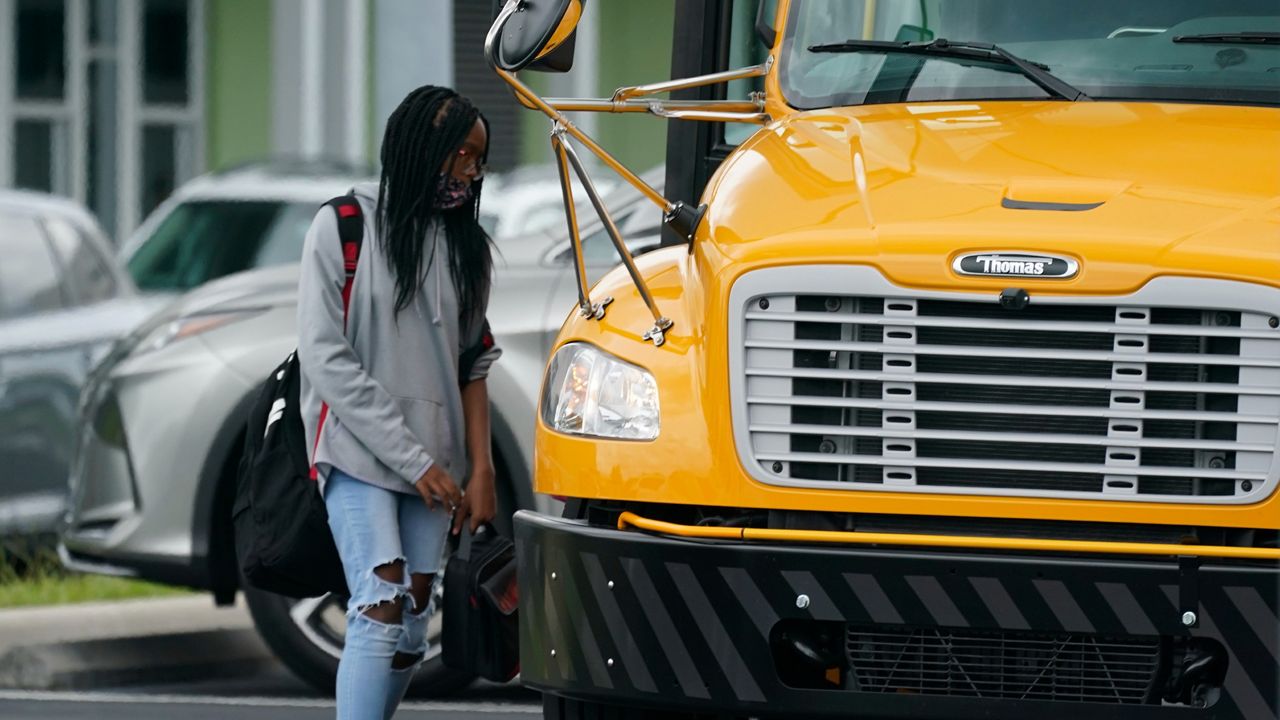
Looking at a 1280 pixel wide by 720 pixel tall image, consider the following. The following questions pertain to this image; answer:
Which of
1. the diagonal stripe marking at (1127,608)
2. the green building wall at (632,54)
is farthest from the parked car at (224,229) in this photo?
the diagonal stripe marking at (1127,608)

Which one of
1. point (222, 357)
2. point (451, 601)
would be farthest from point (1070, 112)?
point (222, 357)

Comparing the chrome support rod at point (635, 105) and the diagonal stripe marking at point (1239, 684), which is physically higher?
the chrome support rod at point (635, 105)

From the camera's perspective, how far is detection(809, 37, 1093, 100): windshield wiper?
5.25 m

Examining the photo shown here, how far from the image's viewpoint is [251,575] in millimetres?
5469

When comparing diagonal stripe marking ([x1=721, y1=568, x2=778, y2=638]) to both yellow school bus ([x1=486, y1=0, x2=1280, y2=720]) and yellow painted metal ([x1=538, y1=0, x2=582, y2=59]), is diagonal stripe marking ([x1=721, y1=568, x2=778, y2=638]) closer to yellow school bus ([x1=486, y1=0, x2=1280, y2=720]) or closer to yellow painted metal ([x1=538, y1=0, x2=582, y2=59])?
yellow school bus ([x1=486, y1=0, x2=1280, y2=720])

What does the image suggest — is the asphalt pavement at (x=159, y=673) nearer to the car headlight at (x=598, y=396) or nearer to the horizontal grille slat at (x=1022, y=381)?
the car headlight at (x=598, y=396)

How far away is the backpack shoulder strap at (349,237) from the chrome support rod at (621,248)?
24.9 inches

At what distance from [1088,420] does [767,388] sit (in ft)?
2.10

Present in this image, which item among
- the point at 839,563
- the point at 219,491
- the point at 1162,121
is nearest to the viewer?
the point at 839,563

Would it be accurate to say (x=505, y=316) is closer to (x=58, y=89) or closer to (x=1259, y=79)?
(x=1259, y=79)

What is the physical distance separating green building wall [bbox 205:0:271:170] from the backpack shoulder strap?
50.2ft

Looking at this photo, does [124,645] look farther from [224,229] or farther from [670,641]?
[224,229]

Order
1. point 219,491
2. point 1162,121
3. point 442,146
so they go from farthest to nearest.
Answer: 1. point 219,491
2. point 442,146
3. point 1162,121

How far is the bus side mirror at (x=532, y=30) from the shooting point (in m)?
4.92
